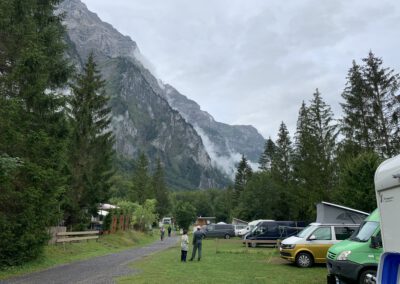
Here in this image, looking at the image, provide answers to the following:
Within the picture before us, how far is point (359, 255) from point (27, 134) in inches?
502

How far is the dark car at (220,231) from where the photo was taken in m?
49.8

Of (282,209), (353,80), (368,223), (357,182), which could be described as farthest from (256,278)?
(282,209)

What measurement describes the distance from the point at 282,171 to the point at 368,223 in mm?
45716

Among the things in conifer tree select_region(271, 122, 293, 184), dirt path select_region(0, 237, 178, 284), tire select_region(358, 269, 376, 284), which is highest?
conifer tree select_region(271, 122, 293, 184)

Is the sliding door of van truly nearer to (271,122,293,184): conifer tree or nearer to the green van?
the green van

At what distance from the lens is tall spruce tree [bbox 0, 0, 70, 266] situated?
14.9 metres

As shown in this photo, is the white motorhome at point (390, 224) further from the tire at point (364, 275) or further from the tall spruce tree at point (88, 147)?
the tall spruce tree at point (88, 147)

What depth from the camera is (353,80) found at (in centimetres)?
3372

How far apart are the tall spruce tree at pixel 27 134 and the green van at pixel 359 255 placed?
10.8 m

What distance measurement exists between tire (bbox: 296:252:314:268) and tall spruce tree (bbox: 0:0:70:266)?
10744 mm

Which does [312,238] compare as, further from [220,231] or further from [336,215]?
[220,231]

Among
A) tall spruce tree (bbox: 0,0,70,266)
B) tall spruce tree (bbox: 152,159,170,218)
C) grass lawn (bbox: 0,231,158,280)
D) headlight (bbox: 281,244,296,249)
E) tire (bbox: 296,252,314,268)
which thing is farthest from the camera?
tall spruce tree (bbox: 152,159,170,218)

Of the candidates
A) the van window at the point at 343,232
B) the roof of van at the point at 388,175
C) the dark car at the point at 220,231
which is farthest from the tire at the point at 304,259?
the dark car at the point at 220,231

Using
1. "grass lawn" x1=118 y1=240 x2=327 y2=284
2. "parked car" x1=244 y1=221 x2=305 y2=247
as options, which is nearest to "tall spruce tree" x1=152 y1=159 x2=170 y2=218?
Result: "parked car" x1=244 y1=221 x2=305 y2=247
